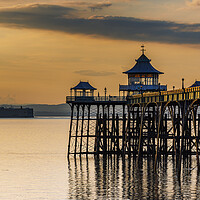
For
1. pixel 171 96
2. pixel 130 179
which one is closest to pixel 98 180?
pixel 130 179

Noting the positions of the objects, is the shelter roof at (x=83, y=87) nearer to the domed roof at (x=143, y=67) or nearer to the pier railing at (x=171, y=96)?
the domed roof at (x=143, y=67)

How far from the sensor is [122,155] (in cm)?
7212

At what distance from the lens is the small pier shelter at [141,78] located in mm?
78438

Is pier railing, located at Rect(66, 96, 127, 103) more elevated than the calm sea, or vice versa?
pier railing, located at Rect(66, 96, 127, 103)

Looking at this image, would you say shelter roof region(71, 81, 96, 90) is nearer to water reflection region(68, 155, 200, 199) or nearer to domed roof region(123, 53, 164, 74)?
domed roof region(123, 53, 164, 74)

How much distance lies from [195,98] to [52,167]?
80.4 feet

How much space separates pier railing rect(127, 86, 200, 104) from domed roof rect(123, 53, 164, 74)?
899cm

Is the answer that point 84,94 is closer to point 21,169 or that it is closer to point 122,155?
point 122,155

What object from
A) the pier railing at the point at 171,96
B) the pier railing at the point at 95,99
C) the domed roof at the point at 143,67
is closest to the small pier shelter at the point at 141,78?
the domed roof at the point at 143,67

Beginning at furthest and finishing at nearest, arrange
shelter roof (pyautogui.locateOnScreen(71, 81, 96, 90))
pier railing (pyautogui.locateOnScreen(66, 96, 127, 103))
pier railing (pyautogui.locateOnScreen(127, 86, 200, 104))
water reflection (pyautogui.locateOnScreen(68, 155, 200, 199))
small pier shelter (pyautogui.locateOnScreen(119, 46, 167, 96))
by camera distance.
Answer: shelter roof (pyautogui.locateOnScreen(71, 81, 96, 90))
small pier shelter (pyautogui.locateOnScreen(119, 46, 167, 96))
pier railing (pyautogui.locateOnScreen(66, 96, 127, 103))
pier railing (pyautogui.locateOnScreen(127, 86, 200, 104))
water reflection (pyautogui.locateOnScreen(68, 155, 200, 199))

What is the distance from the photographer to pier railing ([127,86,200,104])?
48.9 metres

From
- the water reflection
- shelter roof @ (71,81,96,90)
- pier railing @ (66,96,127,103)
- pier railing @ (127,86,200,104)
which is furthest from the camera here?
shelter roof @ (71,81,96,90)

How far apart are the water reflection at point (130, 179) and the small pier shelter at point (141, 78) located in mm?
11236

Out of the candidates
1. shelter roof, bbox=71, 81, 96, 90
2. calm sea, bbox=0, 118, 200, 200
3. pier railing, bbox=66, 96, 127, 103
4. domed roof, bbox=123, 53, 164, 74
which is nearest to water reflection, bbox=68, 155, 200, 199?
calm sea, bbox=0, 118, 200, 200
